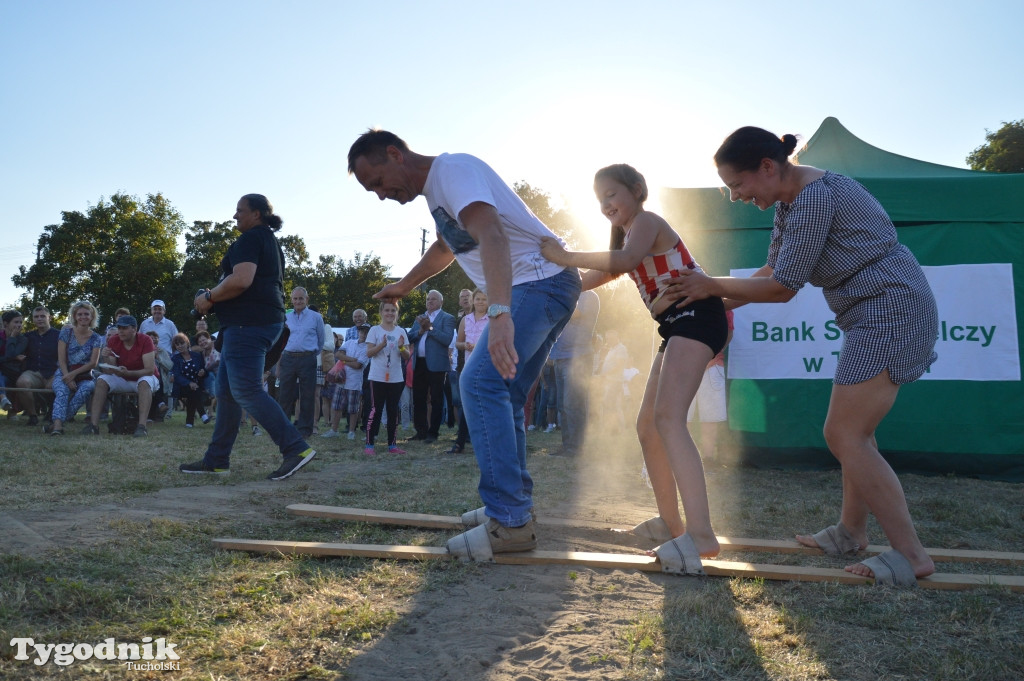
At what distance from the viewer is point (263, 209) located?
525 cm

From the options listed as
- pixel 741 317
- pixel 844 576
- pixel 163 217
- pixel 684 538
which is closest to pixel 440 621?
pixel 684 538

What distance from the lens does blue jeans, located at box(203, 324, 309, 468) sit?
16.1 feet

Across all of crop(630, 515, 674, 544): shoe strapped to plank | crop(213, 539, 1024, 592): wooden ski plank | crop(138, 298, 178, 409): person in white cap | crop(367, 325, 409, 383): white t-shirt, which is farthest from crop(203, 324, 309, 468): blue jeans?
crop(138, 298, 178, 409): person in white cap

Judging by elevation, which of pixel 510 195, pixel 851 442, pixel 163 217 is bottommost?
pixel 851 442

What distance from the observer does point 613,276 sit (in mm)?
3248

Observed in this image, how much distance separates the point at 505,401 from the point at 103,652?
1.53 m

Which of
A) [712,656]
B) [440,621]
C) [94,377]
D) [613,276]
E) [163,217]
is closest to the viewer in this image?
[712,656]

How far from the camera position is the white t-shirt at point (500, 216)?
2904 millimetres

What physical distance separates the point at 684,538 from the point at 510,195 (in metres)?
1.53

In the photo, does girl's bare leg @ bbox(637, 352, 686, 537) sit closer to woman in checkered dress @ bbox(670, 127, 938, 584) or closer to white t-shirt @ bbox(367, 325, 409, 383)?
woman in checkered dress @ bbox(670, 127, 938, 584)

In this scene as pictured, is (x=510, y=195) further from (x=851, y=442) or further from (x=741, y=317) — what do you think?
(x=741, y=317)

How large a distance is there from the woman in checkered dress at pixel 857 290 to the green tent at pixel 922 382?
439 cm

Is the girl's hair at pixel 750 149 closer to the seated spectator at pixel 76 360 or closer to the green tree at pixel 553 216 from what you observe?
the seated spectator at pixel 76 360

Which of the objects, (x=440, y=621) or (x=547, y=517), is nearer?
(x=440, y=621)
